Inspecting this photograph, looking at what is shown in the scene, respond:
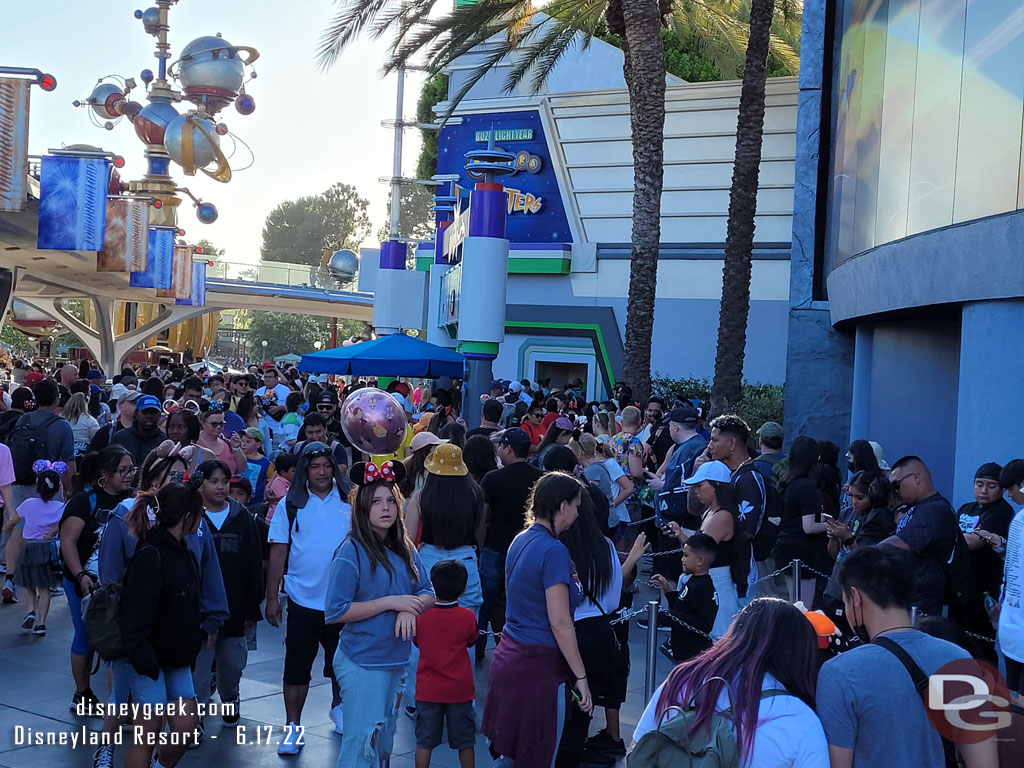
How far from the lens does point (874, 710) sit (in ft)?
10.6

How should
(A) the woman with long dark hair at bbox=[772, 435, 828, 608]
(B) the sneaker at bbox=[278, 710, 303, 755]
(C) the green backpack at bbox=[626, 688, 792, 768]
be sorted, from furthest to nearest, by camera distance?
(A) the woman with long dark hair at bbox=[772, 435, 828, 608]
(B) the sneaker at bbox=[278, 710, 303, 755]
(C) the green backpack at bbox=[626, 688, 792, 768]

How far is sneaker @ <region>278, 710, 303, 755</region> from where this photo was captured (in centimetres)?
623

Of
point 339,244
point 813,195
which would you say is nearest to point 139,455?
point 813,195

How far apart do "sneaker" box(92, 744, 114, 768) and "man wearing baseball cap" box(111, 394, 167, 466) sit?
347cm

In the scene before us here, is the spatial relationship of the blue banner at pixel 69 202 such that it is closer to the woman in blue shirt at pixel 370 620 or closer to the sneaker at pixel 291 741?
the sneaker at pixel 291 741

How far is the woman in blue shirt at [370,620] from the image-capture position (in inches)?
199

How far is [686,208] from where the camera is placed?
84.6 ft

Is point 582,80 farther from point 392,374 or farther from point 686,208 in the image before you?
point 392,374

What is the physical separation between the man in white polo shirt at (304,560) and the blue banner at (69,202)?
15.0m

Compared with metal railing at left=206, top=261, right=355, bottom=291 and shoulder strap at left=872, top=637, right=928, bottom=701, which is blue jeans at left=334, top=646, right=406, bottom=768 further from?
metal railing at left=206, top=261, right=355, bottom=291

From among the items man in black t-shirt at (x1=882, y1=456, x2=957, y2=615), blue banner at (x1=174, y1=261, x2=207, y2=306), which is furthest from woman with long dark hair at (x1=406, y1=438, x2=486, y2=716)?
blue banner at (x1=174, y1=261, x2=207, y2=306)

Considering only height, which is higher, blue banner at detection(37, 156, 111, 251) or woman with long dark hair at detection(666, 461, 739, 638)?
blue banner at detection(37, 156, 111, 251)

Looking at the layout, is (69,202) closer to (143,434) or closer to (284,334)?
(143,434)

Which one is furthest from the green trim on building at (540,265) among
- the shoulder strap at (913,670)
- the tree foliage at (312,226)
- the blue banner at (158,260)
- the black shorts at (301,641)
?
the tree foliage at (312,226)
